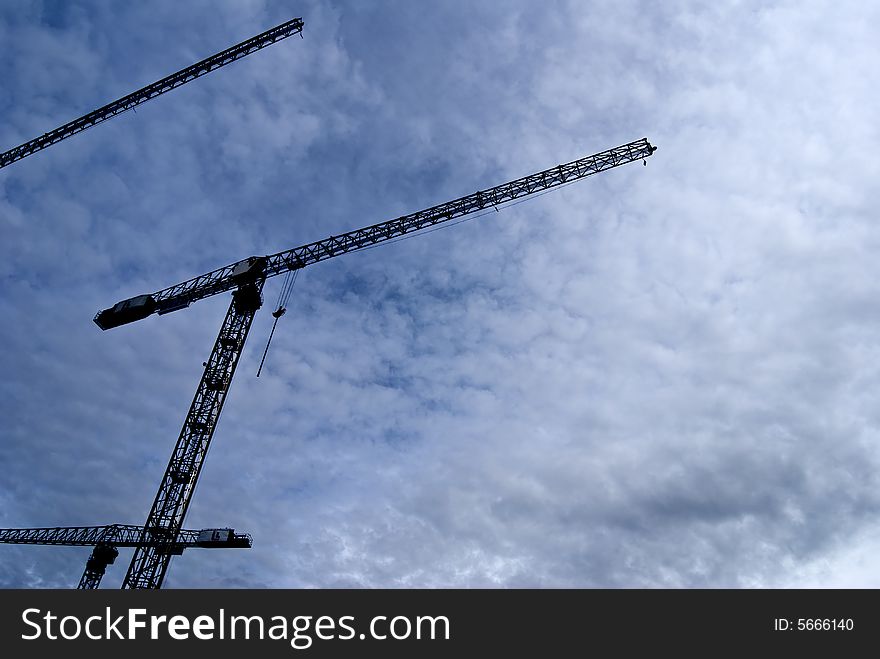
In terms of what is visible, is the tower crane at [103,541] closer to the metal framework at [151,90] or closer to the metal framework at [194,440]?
the metal framework at [194,440]

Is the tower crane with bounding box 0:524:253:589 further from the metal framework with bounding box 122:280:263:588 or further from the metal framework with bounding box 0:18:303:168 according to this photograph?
the metal framework with bounding box 0:18:303:168

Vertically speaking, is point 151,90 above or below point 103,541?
above

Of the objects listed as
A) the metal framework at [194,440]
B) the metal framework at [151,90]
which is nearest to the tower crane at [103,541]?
the metal framework at [194,440]

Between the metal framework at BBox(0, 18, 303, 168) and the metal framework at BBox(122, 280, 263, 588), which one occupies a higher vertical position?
the metal framework at BBox(0, 18, 303, 168)

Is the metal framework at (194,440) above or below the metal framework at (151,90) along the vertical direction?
below

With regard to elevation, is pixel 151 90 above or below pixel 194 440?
above

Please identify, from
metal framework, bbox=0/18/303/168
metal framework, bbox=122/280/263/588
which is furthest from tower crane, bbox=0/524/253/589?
metal framework, bbox=0/18/303/168
